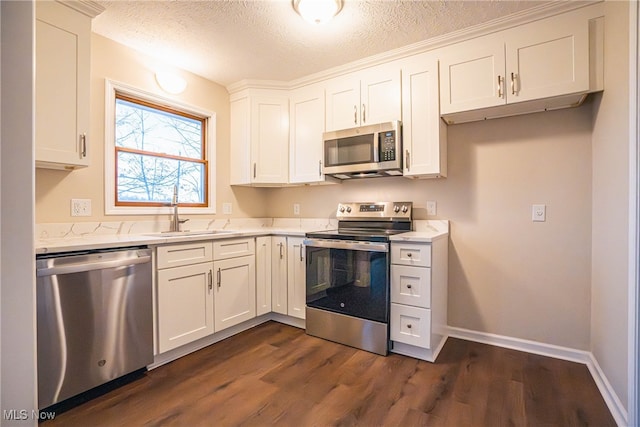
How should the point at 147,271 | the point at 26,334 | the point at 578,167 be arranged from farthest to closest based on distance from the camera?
the point at 578,167 < the point at 147,271 < the point at 26,334

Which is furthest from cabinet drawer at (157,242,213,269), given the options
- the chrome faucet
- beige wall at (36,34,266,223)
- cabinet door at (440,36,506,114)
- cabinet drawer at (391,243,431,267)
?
cabinet door at (440,36,506,114)

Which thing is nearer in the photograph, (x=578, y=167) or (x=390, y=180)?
(x=578, y=167)

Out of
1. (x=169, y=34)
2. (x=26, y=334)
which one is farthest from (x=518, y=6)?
(x=26, y=334)

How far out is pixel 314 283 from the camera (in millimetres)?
2654

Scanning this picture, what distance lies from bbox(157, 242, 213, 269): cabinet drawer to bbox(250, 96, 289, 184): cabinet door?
104 cm

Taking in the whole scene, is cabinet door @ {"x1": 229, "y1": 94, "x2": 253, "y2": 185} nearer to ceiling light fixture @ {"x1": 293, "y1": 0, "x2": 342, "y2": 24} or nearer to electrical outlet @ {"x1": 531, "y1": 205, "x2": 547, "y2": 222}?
ceiling light fixture @ {"x1": 293, "y1": 0, "x2": 342, "y2": 24}

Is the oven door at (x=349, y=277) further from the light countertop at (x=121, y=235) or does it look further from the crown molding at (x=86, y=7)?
the crown molding at (x=86, y=7)

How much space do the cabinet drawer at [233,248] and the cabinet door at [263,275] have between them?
3.4 inches

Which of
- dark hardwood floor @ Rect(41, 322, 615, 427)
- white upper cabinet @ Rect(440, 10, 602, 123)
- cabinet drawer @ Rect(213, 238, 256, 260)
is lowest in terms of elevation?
dark hardwood floor @ Rect(41, 322, 615, 427)

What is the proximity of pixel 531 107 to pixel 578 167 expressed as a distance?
0.53 meters

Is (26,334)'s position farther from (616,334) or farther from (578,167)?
(578,167)

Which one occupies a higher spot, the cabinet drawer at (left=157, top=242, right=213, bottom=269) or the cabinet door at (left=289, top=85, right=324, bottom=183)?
the cabinet door at (left=289, top=85, right=324, bottom=183)

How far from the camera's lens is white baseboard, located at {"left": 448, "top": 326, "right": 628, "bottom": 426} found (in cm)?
157

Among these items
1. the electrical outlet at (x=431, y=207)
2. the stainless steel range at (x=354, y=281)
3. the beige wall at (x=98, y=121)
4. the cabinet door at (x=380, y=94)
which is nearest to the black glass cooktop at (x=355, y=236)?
the stainless steel range at (x=354, y=281)
